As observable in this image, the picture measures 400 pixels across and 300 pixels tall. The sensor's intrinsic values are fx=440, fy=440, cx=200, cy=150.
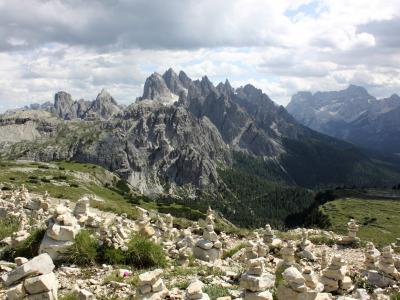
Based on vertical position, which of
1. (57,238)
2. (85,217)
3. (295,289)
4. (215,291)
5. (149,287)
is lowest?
(215,291)

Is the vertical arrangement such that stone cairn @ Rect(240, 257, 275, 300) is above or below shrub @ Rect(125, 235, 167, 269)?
above

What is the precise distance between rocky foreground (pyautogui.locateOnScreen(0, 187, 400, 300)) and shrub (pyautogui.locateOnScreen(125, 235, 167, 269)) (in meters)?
0.06

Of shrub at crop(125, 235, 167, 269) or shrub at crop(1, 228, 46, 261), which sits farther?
shrub at crop(1, 228, 46, 261)

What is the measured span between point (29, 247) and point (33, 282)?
790cm

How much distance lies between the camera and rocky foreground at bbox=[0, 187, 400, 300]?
13039mm

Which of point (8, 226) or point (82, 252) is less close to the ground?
point (82, 252)

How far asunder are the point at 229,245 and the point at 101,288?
666 inches

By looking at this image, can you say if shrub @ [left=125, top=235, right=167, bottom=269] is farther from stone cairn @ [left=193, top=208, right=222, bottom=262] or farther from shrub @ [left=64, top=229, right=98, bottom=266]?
stone cairn @ [left=193, top=208, right=222, bottom=262]

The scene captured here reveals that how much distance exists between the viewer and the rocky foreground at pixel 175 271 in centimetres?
1304

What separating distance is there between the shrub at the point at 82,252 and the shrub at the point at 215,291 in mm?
5901

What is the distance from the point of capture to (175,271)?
18234 mm

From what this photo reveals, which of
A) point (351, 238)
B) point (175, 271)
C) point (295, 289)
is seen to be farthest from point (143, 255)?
point (351, 238)

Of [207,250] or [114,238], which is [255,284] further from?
[207,250]

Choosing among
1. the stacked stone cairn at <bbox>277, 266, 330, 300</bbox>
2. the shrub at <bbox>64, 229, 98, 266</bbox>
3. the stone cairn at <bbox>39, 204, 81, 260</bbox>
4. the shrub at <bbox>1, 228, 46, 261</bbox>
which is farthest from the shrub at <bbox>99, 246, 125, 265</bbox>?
the stacked stone cairn at <bbox>277, 266, 330, 300</bbox>
